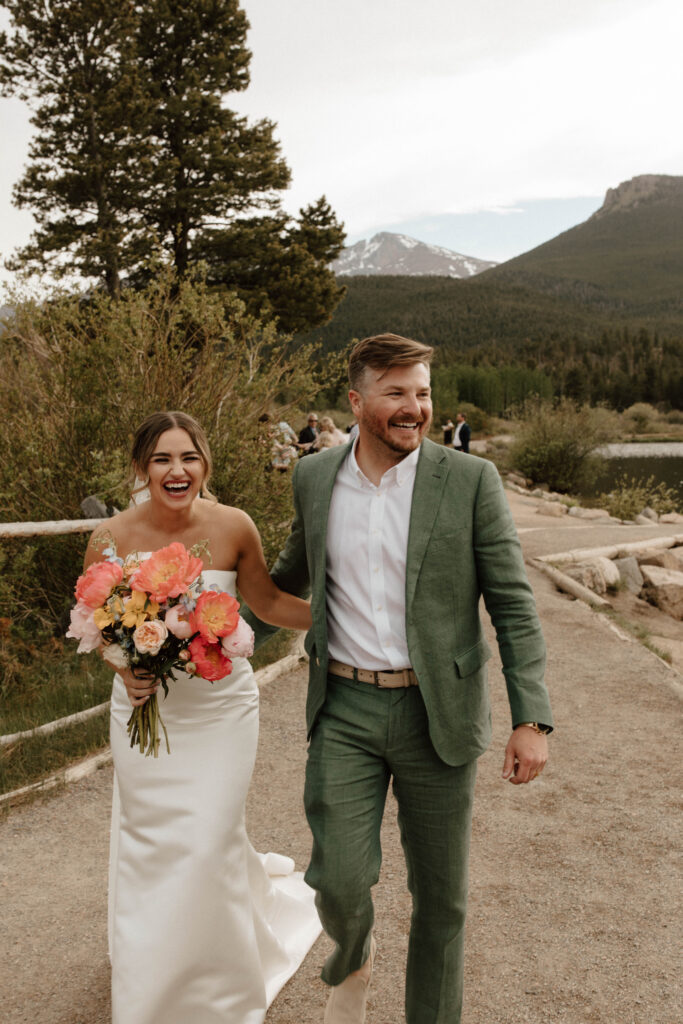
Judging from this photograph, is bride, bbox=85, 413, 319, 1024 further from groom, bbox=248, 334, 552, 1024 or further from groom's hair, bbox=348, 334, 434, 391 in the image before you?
groom's hair, bbox=348, 334, 434, 391

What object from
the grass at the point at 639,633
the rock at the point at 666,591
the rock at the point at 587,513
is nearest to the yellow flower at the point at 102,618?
the grass at the point at 639,633

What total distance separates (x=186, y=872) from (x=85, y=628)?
35.4 inches

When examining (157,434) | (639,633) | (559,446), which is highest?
(157,434)

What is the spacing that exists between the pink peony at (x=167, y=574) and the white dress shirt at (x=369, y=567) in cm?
47

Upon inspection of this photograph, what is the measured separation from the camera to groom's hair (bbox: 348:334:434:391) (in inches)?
103

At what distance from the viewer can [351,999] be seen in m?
2.79

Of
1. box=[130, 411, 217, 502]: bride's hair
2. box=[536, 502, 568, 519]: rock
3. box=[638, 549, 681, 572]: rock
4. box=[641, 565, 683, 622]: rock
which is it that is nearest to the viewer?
box=[130, 411, 217, 502]: bride's hair

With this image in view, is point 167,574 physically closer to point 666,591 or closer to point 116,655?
point 116,655

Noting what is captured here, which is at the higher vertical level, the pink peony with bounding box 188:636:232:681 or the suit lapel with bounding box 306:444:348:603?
the suit lapel with bounding box 306:444:348:603

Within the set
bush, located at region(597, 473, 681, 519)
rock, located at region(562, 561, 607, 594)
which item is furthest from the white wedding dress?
bush, located at region(597, 473, 681, 519)

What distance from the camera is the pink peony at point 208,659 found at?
2.62m

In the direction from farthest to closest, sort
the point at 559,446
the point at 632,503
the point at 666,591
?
1. the point at 559,446
2. the point at 632,503
3. the point at 666,591

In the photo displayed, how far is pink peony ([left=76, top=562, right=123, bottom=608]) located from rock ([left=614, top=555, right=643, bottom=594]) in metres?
10.6

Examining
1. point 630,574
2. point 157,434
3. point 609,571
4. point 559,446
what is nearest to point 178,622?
point 157,434
